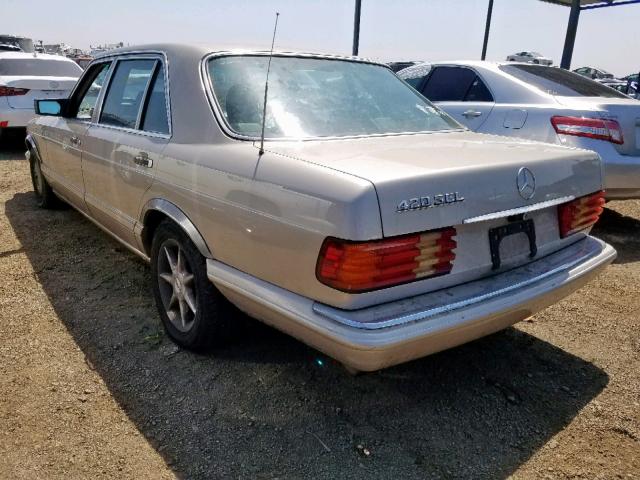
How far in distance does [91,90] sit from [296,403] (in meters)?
2.92

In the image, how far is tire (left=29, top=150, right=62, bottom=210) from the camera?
5410 millimetres

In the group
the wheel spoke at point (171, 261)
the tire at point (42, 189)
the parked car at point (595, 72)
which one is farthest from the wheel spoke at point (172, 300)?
the parked car at point (595, 72)

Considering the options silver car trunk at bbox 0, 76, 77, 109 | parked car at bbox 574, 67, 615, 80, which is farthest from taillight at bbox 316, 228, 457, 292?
parked car at bbox 574, 67, 615, 80

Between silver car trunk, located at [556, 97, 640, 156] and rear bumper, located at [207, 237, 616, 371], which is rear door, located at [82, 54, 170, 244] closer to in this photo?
rear bumper, located at [207, 237, 616, 371]

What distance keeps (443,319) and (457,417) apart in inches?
26.4

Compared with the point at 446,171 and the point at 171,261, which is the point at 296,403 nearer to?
the point at 171,261

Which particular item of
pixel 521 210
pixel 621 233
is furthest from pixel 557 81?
pixel 521 210

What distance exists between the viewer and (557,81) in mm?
5281

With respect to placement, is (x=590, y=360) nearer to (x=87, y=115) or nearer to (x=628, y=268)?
(x=628, y=268)

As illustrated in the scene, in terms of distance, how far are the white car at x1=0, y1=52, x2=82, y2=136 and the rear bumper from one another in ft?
24.9

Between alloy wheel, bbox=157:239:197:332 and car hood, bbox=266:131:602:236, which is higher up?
car hood, bbox=266:131:602:236

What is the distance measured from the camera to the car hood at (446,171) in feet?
6.40

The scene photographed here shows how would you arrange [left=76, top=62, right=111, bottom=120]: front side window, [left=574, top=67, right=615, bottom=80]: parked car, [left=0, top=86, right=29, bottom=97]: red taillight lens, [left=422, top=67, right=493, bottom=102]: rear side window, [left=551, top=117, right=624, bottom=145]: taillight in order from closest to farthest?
[left=76, top=62, right=111, bottom=120]: front side window → [left=551, top=117, right=624, bottom=145]: taillight → [left=422, top=67, right=493, bottom=102]: rear side window → [left=0, top=86, right=29, bottom=97]: red taillight lens → [left=574, top=67, right=615, bottom=80]: parked car

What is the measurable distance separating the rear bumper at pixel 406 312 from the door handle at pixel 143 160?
2.51 feet
